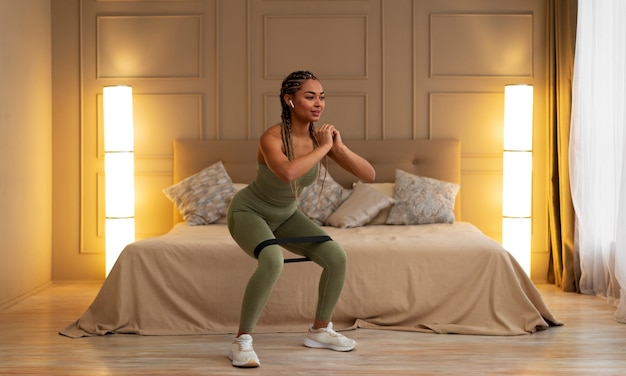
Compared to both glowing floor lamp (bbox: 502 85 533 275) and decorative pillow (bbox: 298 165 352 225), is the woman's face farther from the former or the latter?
glowing floor lamp (bbox: 502 85 533 275)

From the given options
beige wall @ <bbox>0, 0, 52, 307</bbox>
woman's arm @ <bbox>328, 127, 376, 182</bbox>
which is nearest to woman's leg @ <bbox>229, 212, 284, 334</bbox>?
woman's arm @ <bbox>328, 127, 376, 182</bbox>

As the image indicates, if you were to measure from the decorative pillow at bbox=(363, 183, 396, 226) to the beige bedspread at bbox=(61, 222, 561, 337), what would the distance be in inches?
41.3

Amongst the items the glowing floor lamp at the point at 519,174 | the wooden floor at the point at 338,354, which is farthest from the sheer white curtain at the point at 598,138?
the wooden floor at the point at 338,354

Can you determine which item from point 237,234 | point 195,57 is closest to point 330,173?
point 195,57

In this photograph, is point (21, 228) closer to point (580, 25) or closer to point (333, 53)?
point (333, 53)

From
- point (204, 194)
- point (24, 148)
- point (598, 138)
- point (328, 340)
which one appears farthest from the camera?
point (204, 194)

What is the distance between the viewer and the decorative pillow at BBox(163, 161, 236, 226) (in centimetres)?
546

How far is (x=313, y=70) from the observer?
595cm

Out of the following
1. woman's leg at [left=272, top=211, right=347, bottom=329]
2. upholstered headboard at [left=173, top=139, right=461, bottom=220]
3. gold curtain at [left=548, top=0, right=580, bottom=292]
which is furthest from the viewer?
upholstered headboard at [left=173, top=139, right=461, bottom=220]

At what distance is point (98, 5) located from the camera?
5965 millimetres

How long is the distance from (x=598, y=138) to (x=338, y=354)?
2294 mm

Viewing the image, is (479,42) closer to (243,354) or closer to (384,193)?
(384,193)

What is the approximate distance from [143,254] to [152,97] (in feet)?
6.12

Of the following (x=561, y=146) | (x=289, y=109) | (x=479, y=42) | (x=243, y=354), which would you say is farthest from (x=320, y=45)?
(x=243, y=354)
